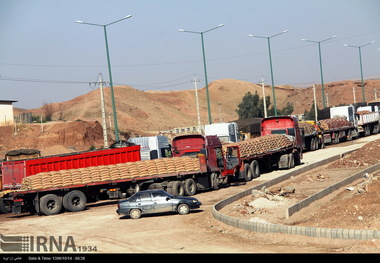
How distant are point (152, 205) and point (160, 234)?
429cm

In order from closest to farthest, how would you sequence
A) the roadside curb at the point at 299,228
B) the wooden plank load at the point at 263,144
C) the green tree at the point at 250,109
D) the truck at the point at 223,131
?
the roadside curb at the point at 299,228, the wooden plank load at the point at 263,144, the truck at the point at 223,131, the green tree at the point at 250,109

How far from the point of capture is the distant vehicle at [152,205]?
23.9 meters

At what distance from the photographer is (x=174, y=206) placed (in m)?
24.0

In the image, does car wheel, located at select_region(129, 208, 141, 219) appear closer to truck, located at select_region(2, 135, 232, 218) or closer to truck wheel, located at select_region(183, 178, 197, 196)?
truck, located at select_region(2, 135, 232, 218)

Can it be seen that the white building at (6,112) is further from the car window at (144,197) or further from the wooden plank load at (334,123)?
the car window at (144,197)

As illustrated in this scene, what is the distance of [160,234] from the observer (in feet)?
64.4

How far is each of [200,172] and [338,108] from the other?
35306 mm

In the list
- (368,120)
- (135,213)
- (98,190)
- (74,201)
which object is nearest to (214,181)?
(98,190)

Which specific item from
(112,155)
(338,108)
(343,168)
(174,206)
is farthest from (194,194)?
(338,108)

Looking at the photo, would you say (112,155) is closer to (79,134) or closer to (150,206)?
(150,206)

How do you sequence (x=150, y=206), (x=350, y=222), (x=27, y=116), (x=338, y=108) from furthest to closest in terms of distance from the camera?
(x=27, y=116) < (x=338, y=108) < (x=150, y=206) < (x=350, y=222)

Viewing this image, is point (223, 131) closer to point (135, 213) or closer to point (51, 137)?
point (135, 213)

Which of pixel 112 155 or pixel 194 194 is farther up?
pixel 112 155

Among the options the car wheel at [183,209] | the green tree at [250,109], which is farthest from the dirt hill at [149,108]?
the car wheel at [183,209]
